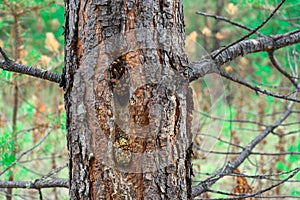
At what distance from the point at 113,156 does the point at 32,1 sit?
1474 millimetres

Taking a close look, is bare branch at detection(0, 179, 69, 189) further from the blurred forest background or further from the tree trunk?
the tree trunk

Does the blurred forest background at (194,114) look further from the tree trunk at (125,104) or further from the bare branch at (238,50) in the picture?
the tree trunk at (125,104)

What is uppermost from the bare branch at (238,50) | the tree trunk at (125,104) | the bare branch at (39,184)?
the bare branch at (238,50)

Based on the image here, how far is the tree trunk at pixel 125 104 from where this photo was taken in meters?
0.85

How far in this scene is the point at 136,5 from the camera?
86 centimetres

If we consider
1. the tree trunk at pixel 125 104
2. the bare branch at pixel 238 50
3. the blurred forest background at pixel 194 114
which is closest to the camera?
the tree trunk at pixel 125 104

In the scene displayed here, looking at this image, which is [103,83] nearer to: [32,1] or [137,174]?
[137,174]

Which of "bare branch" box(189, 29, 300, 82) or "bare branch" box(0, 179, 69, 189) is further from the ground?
"bare branch" box(189, 29, 300, 82)

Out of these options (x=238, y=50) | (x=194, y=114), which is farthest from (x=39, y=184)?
(x=238, y=50)

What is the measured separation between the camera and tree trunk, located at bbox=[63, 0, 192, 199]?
85cm

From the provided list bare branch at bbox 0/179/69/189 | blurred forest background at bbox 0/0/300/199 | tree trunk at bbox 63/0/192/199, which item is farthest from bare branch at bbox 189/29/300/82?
bare branch at bbox 0/179/69/189

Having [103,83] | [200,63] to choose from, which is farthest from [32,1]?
[103,83]

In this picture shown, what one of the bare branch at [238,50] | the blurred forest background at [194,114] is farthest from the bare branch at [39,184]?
the bare branch at [238,50]

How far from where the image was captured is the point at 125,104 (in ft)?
2.81
